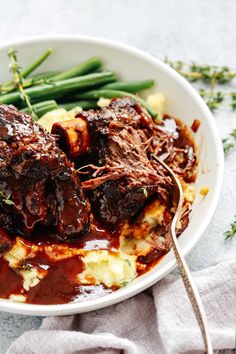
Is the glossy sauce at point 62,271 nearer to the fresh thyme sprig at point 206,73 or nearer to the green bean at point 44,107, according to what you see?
the green bean at point 44,107

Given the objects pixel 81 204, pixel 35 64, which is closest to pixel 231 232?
pixel 81 204

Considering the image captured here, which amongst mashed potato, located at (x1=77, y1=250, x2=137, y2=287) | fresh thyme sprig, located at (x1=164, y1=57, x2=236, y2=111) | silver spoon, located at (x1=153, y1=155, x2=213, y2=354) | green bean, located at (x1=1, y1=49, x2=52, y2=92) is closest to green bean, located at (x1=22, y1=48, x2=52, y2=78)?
green bean, located at (x1=1, y1=49, x2=52, y2=92)

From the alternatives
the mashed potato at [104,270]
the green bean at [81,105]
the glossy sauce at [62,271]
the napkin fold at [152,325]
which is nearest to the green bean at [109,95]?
the green bean at [81,105]

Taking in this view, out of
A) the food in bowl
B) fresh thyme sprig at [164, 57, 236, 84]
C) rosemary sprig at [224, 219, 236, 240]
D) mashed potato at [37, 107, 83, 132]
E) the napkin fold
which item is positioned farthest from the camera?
fresh thyme sprig at [164, 57, 236, 84]

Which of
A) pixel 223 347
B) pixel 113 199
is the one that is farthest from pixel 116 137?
pixel 223 347

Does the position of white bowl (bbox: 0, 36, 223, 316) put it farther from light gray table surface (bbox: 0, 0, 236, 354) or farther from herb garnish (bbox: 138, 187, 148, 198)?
light gray table surface (bbox: 0, 0, 236, 354)

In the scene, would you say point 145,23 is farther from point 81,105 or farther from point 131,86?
point 81,105

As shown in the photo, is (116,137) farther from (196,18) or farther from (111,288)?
(196,18)
